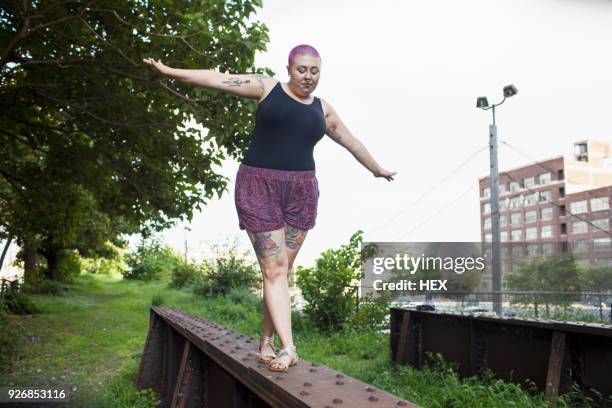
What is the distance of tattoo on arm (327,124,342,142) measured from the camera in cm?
299

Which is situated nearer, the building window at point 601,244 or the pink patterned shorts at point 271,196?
the pink patterned shorts at point 271,196

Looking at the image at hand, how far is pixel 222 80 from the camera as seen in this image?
2.70 meters

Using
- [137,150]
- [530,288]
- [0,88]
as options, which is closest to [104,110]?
[137,150]

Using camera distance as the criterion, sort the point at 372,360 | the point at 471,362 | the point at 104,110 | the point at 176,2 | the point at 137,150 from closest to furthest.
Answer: the point at 471,362 < the point at 176,2 < the point at 372,360 < the point at 104,110 < the point at 137,150

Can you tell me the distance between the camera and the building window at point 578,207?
72.2 m

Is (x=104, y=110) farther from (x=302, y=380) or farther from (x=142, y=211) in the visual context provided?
(x=302, y=380)

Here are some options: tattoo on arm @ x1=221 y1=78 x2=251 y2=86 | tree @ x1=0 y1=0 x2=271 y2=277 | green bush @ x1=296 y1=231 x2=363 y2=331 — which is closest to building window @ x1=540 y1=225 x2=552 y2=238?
green bush @ x1=296 y1=231 x2=363 y2=331

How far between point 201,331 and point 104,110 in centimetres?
630

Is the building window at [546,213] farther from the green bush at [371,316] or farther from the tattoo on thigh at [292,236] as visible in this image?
the tattoo on thigh at [292,236]

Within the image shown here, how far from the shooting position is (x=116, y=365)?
32.1 feet

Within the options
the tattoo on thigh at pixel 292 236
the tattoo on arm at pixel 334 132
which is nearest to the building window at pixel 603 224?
the tattoo on arm at pixel 334 132

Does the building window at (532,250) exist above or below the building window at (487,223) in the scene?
below

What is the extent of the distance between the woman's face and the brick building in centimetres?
6922

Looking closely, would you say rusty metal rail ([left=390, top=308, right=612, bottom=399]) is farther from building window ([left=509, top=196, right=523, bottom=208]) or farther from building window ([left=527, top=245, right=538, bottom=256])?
building window ([left=509, top=196, right=523, bottom=208])
